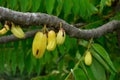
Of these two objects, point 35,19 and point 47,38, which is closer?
point 35,19

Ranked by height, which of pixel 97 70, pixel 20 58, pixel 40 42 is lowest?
pixel 20 58

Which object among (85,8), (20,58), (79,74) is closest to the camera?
(79,74)

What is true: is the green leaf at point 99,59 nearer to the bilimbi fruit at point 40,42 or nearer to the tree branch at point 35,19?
the tree branch at point 35,19

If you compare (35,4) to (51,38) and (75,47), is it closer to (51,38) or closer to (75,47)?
(75,47)

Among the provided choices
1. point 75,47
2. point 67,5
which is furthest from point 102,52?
point 75,47

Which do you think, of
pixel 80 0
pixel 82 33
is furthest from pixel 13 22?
pixel 80 0

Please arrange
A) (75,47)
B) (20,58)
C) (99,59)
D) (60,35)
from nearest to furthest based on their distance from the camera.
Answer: (60,35), (99,59), (75,47), (20,58)

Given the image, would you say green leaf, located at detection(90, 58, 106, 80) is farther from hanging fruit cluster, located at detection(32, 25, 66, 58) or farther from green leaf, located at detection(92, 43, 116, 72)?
hanging fruit cluster, located at detection(32, 25, 66, 58)

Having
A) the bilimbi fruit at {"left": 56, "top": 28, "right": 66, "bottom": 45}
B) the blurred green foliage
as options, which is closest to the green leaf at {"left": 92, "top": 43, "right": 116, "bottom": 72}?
the blurred green foliage
